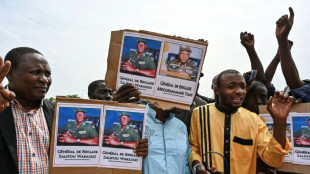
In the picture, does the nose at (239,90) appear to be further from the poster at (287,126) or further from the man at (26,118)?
the man at (26,118)

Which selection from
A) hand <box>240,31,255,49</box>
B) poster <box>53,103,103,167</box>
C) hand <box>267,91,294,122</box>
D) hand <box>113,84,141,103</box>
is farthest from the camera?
hand <box>240,31,255,49</box>

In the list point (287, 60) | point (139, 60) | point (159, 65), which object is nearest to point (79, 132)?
point (139, 60)

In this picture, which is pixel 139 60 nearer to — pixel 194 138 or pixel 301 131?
pixel 194 138

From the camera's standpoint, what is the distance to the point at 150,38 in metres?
2.89

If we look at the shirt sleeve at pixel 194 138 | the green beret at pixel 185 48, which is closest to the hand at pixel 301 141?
the shirt sleeve at pixel 194 138

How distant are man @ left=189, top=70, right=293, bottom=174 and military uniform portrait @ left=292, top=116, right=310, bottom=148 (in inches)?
13.2

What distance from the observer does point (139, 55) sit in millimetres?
2912

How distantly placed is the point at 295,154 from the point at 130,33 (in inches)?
84.4

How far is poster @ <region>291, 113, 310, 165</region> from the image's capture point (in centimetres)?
336

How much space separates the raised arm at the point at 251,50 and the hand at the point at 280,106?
1914mm

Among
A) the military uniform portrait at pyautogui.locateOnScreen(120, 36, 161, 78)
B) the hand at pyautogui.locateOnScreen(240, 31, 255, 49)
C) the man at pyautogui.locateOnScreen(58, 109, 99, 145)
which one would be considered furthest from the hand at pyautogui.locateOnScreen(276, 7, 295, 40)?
the man at pyautogui.locateOnScreen(58, 109, 99, 145)

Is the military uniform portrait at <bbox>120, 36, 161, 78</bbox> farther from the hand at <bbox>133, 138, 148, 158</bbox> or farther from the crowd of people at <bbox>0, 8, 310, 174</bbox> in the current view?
the hand at <bbox>133, 138, 148, 158</bbox>

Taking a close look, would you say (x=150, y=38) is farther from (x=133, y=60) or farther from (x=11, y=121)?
(x=11, y=121)

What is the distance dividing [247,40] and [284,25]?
99 centimetres
